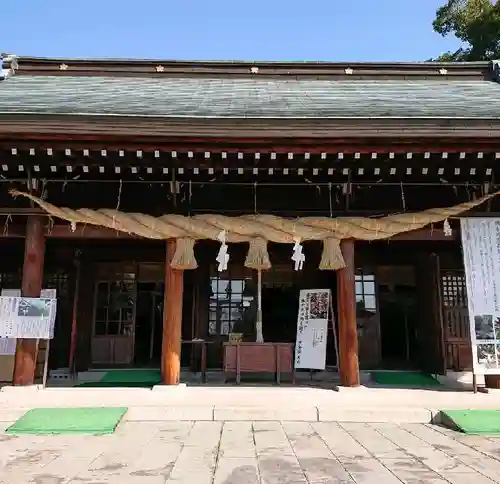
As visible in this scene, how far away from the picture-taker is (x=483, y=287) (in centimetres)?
632

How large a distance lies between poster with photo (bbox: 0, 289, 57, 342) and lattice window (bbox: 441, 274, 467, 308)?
7148mm

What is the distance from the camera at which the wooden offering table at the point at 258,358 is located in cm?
672

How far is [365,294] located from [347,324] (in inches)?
115

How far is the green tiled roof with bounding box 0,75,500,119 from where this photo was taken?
21.7 feet

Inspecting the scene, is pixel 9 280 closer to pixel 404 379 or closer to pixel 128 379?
pixel 128 379

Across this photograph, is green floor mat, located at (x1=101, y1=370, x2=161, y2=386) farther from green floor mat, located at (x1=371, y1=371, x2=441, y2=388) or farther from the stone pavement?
green floor mat, located at (x1=371, y1=371, x2=441, y2=388)

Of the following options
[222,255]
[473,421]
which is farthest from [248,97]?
[473,421]

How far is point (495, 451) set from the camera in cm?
420

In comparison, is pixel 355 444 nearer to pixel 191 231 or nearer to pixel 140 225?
pixel 191 231

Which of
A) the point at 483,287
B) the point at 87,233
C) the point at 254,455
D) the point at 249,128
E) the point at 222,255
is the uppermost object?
the point at 249,128

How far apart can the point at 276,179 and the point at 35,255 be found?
12.8ft

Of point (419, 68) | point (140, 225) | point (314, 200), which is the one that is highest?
point (419, 68)

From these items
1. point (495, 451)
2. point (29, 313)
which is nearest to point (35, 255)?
point (29, 313)

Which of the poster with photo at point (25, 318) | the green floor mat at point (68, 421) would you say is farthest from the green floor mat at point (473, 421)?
the poster with photo at point (25, 318)
